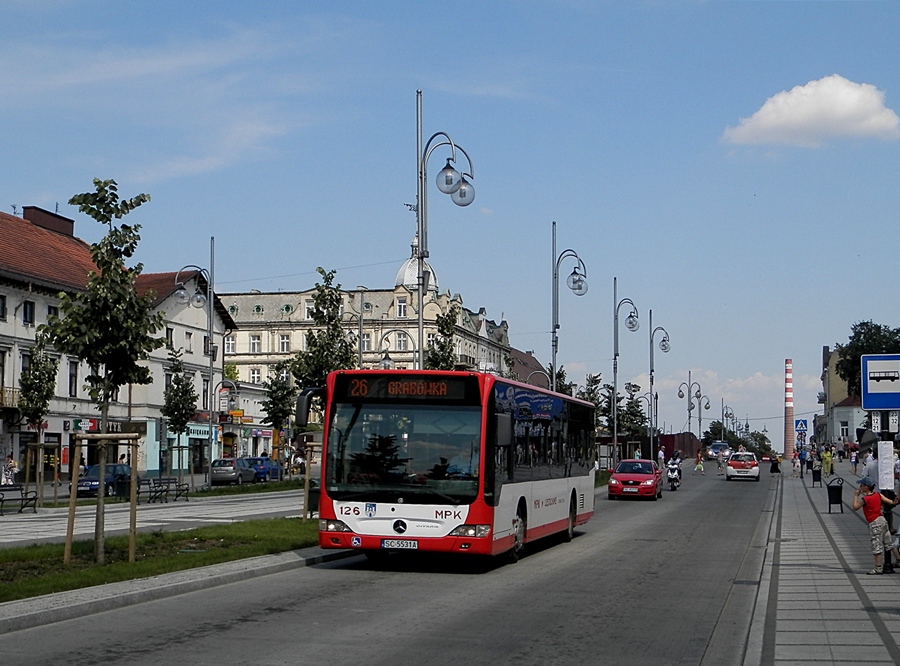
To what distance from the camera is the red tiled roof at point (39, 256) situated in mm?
59562

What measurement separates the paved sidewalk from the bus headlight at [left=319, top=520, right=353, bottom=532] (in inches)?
224

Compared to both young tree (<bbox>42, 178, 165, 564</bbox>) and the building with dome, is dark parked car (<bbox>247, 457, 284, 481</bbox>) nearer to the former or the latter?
young tree (<bbox>42, 178, 165, 564</bbox>)

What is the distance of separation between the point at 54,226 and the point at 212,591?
62705 millimetres

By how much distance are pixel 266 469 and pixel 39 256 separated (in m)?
16.1

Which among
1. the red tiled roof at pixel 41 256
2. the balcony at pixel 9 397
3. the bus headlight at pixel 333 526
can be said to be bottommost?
the bus headlight at pixel 333 526

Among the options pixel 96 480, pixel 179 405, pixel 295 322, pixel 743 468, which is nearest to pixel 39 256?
pixel 179 405

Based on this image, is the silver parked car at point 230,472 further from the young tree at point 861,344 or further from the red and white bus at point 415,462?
the young tree at point 861,344

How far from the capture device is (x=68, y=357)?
5206 cm

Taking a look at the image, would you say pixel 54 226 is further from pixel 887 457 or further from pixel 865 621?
pixel 865 621

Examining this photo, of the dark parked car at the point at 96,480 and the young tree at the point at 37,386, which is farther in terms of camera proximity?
the young tree at the point at 37,386

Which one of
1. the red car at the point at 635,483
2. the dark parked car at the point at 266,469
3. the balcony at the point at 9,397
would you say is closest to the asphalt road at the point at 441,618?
the red car at the point at 635,483

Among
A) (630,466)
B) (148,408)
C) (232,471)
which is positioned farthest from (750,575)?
(148,408)

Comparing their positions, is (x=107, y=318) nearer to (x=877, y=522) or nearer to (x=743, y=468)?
(x=877, y=522)

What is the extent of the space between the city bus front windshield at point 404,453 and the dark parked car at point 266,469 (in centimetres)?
4691
